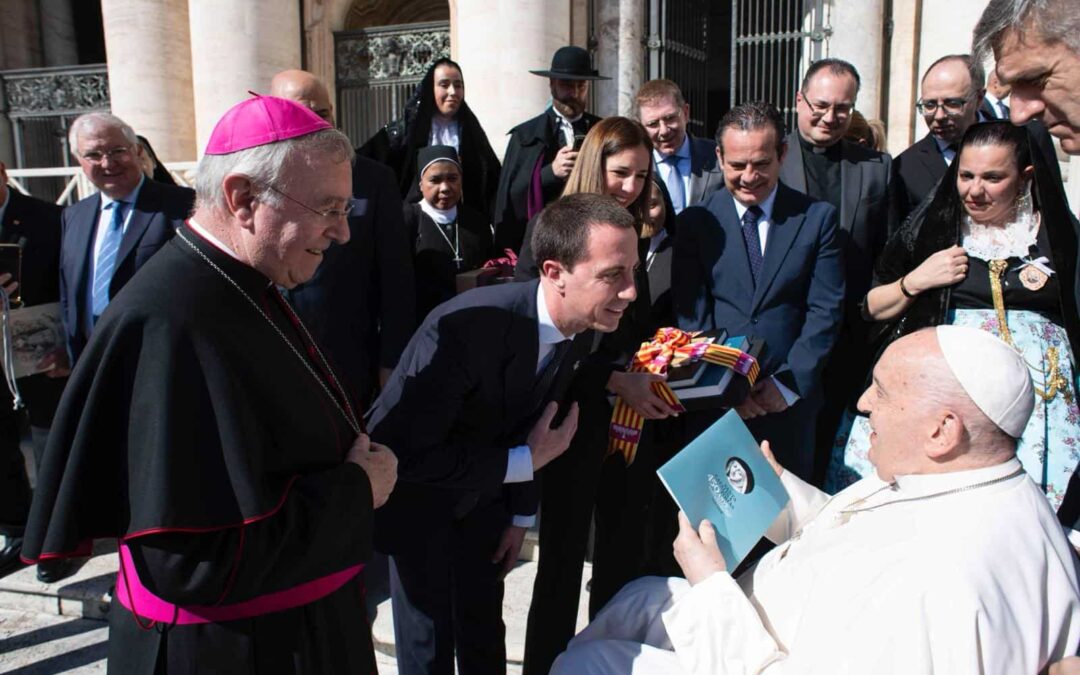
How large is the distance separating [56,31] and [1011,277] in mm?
15924

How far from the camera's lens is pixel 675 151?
192 inches

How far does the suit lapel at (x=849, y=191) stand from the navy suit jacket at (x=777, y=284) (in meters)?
0.48

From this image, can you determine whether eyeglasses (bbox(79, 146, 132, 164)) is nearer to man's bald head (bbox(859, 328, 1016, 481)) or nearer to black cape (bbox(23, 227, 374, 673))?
black cape (bbox(23, 227, 374, 673))

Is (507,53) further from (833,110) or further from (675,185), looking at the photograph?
(833,110)

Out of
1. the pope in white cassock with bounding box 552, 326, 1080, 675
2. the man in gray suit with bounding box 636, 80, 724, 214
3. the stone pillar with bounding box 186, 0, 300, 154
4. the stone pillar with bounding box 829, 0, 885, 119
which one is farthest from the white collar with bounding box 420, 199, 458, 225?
the stone pillar with bounding box 829, 0, 885, 119

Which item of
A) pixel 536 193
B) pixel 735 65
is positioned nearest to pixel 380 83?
pixel 735 65

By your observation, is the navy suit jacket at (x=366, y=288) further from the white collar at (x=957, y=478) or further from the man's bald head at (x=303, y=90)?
the white collar at (x=957, y=478)

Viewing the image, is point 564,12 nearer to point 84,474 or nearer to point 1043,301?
point 1043,301

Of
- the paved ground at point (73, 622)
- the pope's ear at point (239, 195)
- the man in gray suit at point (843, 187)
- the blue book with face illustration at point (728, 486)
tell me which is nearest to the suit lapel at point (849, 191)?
the man in gray suit at point (843, 187)

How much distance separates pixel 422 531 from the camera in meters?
2.77

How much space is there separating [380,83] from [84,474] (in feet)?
32.3

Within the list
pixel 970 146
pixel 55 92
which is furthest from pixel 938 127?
pixel 55 92

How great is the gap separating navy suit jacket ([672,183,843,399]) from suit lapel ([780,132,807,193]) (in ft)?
1.64

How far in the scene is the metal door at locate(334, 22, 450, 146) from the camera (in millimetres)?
10648
